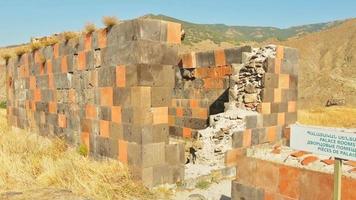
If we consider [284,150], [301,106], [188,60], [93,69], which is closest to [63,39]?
[93,69]

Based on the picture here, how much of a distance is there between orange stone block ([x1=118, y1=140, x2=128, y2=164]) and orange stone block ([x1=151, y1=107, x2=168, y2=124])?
0.73 m

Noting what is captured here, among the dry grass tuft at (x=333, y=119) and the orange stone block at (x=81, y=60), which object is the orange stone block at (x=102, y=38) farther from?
the dry grass tuft at (x=333, y=119)

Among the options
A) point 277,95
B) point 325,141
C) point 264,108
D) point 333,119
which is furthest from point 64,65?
point 333,119

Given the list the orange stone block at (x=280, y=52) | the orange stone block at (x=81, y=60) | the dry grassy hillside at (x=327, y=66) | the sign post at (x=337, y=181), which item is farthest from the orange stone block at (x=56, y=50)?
the dry grassy hillside at (x=327, y=66)

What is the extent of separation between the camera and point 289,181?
4832 millimetres

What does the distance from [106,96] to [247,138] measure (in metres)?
3.45

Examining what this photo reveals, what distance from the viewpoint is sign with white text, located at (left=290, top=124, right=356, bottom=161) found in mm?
3559

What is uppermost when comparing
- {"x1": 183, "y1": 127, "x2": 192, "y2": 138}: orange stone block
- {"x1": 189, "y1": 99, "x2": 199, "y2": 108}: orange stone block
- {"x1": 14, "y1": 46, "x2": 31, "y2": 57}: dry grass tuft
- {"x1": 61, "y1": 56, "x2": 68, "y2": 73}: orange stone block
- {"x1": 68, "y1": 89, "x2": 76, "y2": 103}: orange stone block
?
{"x1": 14, "y1": 46, "x2": 31, "y2": 57}: dry grass tuft

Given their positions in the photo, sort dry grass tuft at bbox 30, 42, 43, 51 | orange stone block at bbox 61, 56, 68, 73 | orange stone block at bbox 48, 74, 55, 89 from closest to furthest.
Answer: orange stone block at bbox 61, 56, 68, 73, orange stone block at bbox 48, 74, 55, 89, dry grass tuft at bbox 30, 42, 43, 51

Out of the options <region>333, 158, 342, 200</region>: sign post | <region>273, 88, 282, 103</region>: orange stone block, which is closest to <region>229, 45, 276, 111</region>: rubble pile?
<region>273, 88, 282, 103</region>: orange stone block

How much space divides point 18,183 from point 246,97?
17.8 feet

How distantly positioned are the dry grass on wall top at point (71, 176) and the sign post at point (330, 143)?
304 centimetres

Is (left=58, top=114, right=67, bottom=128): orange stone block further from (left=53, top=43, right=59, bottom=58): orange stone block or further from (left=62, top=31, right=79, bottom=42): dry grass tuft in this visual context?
(left=62, top=31, right=79, bottom=42): dry grass tuft

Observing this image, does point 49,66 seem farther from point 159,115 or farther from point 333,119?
point 333,119
